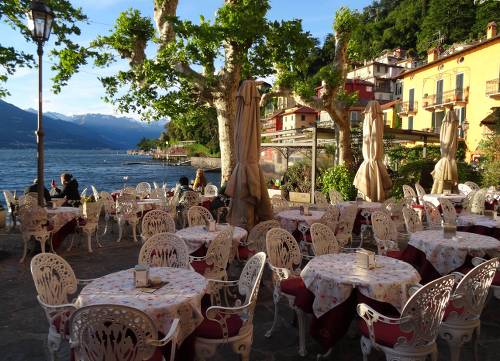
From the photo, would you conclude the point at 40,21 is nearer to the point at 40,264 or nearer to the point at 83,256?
the point at 83,256

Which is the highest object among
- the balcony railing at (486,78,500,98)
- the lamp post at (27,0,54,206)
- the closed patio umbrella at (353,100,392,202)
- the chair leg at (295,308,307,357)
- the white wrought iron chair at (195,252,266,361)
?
the balcony railing at (486,78,500,98)

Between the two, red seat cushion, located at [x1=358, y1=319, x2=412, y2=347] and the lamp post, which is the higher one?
the lamp post

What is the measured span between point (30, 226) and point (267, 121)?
55.4m

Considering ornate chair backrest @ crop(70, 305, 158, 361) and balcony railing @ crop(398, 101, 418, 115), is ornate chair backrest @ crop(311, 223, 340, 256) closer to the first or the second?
ornate chair backrest @ crop(70, 305, 158, 361)

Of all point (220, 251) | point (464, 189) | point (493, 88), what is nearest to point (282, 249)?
point (220, 251)

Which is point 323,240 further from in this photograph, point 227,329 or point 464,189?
point 464,189

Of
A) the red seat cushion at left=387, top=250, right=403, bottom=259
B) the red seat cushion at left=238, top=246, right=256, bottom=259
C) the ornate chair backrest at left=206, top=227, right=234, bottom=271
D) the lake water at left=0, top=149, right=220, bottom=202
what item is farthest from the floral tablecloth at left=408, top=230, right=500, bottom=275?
the lake water at left=0, top=149, right=220, bottom=202

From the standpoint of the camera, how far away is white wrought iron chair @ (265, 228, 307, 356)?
12.1ft

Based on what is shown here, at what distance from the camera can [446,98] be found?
1152 inches

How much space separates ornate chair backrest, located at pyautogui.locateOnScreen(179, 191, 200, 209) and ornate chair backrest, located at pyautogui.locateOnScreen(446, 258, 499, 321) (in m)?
7.05

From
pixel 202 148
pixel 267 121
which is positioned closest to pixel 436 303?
pixel 267 121

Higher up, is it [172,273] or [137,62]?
[137,62]

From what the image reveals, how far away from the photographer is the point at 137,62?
12.4 meters

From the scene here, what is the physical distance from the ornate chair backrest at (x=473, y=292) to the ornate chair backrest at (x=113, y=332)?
2.46m
